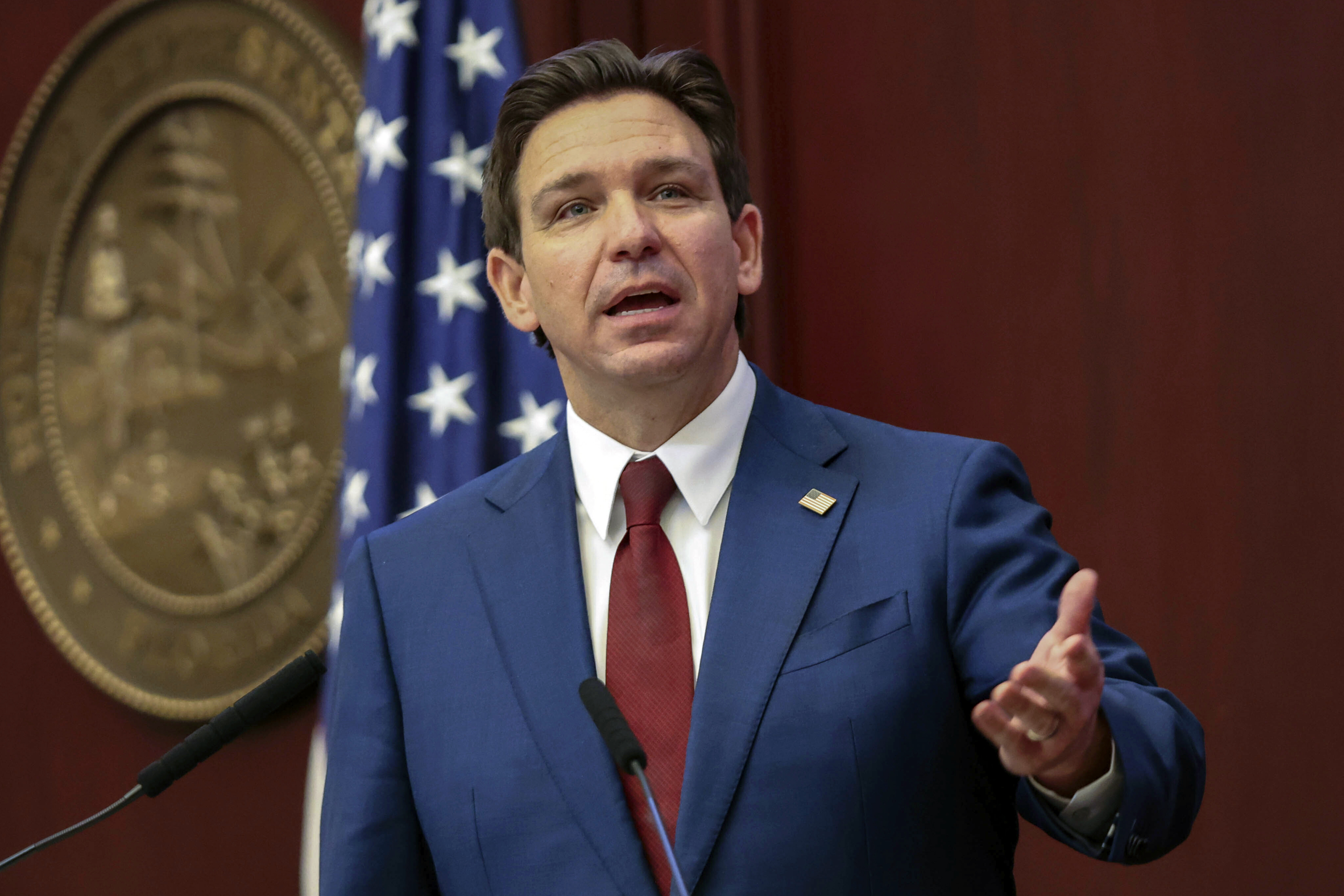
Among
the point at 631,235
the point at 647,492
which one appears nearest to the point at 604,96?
the point at 631,235

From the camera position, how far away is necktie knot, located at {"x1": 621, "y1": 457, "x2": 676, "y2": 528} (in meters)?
1.46

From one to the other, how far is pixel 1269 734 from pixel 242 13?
2.73 meters

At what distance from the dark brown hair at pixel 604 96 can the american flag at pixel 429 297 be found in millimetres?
A: 799

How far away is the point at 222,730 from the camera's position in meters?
1.27

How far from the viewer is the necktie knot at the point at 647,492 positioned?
146 cm

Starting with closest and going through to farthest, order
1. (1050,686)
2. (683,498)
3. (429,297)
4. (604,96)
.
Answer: (1050,686)
(683,498)
(604,96)
(429,297)

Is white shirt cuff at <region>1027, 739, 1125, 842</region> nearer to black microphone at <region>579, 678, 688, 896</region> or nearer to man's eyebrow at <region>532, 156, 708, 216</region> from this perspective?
black microphone at <region>579, 678, 688, 896</region>

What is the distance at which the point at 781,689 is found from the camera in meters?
1.30

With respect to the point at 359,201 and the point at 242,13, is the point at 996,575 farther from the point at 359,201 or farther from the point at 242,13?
the point at 242,13

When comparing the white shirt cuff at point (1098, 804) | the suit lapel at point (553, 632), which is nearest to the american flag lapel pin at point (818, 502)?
the suit lapel at point (553, 632)

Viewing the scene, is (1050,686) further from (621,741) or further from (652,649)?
(652,649)

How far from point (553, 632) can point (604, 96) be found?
661mm

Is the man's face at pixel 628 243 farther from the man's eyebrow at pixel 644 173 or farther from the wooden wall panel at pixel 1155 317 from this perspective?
the wooden wall panel at pixel 1155 317

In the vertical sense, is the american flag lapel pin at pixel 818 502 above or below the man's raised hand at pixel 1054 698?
above
